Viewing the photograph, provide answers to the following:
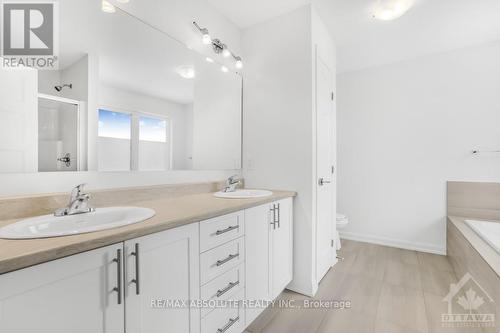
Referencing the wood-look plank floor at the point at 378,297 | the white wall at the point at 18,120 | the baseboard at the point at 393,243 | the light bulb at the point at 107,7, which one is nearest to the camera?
the white wall at the point at 18,120

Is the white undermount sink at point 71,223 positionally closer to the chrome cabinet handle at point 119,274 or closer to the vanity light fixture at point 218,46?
the chrome cabinet handle at point 119,274

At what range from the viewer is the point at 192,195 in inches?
65.9

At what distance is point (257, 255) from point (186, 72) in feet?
4.70

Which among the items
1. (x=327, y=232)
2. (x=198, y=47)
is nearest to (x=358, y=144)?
(x=327, y=232)

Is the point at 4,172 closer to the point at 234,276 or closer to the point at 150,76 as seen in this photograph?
the point at 150,76

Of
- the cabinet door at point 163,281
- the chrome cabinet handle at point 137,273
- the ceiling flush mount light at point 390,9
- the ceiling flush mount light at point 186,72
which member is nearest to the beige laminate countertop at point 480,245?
the cabinet door at point 163,281

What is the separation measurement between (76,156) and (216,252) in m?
0.87

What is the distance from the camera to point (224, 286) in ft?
3.92

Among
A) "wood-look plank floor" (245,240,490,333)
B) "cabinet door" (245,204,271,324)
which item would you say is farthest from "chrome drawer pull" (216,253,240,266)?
"wood-look plank floor" (245,240,490,333)

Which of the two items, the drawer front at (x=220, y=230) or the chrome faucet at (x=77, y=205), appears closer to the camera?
the chrome faucet at (x=77, y=205)

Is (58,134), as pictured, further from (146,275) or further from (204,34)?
(204,34)

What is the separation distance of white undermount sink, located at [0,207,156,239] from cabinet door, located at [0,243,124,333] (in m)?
0.11

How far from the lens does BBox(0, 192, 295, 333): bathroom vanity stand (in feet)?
1.94

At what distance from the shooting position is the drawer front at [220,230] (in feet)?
3.54
